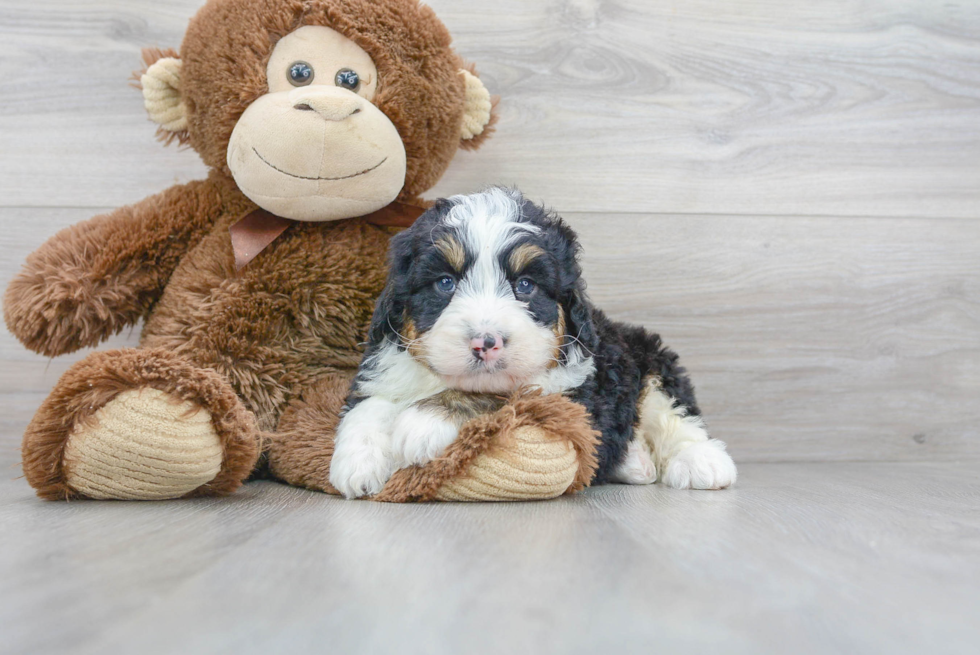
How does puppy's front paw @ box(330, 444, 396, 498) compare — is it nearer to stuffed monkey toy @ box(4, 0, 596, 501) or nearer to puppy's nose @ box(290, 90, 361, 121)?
stuffed monkey toy @ box(4, 0, 596, 501)

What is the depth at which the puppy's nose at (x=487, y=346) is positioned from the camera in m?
1.45

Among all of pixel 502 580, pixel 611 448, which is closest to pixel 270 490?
pixel 611 448

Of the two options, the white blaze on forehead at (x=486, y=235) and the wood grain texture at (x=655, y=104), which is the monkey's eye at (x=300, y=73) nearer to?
the white blaze on forehead at (x=486, y=235)

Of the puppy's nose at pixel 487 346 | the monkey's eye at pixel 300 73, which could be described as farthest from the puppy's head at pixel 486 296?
the monkey's eye at pixel 300 73

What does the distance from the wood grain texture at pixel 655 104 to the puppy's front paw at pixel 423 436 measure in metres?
1.06

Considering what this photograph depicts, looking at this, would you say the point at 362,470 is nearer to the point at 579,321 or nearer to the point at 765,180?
the point at 579,321

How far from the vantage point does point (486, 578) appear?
1001mm

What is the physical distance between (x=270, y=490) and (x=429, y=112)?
96cm

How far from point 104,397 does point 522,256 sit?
833mm

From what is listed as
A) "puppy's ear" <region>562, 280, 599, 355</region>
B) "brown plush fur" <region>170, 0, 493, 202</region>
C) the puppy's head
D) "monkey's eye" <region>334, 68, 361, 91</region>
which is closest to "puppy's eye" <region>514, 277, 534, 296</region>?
the puppy's head

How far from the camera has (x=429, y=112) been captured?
1.88 m

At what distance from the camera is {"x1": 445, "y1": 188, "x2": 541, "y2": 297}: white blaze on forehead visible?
1562 mm

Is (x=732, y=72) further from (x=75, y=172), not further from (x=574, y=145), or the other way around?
(x=75, y=172)

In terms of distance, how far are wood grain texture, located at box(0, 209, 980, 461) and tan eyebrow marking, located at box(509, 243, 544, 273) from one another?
885 millimetres
